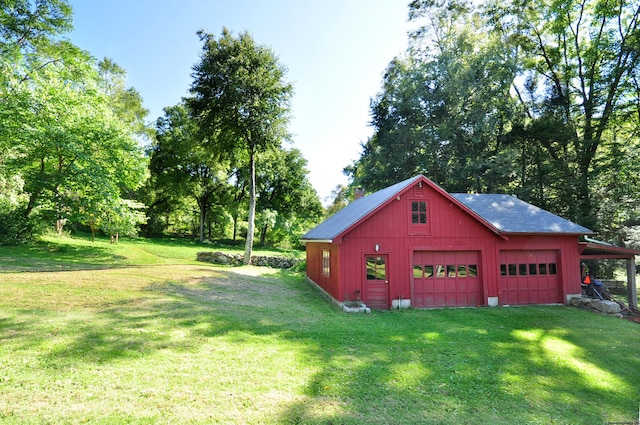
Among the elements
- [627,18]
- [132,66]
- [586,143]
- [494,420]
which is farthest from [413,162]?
[132,66]

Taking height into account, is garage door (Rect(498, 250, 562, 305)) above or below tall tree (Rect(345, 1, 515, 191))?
below

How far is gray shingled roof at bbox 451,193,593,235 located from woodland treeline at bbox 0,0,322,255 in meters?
15.9

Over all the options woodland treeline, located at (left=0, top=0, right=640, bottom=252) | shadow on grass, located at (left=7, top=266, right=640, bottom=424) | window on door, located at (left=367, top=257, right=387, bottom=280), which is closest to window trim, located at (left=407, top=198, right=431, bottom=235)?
window on door, located at (left=367, top=257, right=387, bottom=280)

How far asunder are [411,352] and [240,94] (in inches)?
838

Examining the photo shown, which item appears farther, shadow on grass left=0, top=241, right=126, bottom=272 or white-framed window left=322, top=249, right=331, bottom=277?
white-framed window left=322, top=249, right=331, bottom=277

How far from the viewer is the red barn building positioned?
13430mm

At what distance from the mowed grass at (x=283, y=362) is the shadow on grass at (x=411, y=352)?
39 millimetres

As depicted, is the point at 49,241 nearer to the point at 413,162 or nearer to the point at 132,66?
the point at 132,66

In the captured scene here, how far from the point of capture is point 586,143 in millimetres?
23688

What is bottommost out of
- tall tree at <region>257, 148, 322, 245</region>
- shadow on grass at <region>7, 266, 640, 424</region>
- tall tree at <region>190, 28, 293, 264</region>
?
shadow on grass at <region>7, 266, 640, 424</region>

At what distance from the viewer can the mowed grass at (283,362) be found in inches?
204

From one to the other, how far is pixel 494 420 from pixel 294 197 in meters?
38.0

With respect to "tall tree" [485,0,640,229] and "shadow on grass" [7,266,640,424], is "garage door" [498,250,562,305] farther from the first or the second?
"tall tree" [485,0,640,229]

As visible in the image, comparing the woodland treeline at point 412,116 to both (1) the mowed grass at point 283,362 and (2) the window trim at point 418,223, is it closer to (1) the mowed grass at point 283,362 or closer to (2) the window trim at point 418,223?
(1) the mowed grass at point 283,362
